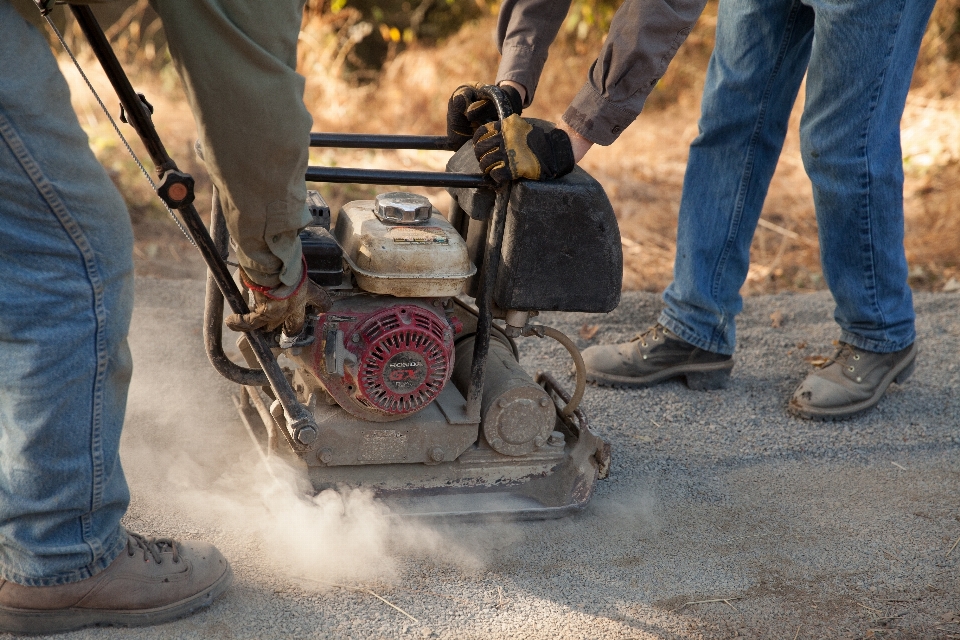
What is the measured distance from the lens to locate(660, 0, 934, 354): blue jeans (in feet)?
9.42

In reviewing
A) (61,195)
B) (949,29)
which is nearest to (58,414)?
(61,195)

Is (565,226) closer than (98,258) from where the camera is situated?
No

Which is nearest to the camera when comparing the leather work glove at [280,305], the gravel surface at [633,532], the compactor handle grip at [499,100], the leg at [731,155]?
the leather work glove at [280,305]

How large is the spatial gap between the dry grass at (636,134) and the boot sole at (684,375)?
107 cm

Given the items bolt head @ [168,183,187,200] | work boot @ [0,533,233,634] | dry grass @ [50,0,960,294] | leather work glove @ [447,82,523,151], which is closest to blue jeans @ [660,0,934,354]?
leather work glove @ [447,82,523,151]

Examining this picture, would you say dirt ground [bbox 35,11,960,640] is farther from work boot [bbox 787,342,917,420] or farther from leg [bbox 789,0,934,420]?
leg [bbox 789,0,934,420]

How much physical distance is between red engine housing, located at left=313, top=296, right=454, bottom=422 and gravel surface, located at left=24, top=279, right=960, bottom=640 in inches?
11.9

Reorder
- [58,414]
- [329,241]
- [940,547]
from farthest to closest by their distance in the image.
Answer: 1. [940,547]
2. [329,241]
3. [58,414]

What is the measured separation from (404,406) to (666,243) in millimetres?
3070

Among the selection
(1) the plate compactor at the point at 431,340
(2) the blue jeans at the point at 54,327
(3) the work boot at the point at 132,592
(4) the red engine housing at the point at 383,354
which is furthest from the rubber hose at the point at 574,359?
(2) the blue jeans at the point at 54,327

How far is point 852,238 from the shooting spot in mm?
3102

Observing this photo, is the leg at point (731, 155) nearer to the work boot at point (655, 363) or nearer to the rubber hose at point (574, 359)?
the work boot at point (655, 363)

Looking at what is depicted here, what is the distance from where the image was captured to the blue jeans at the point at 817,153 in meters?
2.87

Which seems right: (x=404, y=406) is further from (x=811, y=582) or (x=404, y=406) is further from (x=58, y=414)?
(x=811, y=582)
